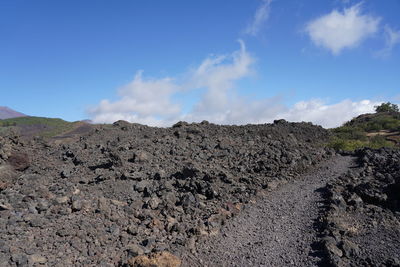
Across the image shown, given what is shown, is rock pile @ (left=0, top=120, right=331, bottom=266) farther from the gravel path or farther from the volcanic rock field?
the gravel path

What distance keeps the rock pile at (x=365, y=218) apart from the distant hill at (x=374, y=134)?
6.13m

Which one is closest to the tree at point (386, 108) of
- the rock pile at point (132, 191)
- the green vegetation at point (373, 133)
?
the green vegetation at point (373, 133)

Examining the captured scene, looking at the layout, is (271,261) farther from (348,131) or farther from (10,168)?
(348,131)

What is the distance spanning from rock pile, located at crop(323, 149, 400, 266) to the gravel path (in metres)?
0.44

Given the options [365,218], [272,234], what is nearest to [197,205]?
[272,234]

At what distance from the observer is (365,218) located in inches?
328

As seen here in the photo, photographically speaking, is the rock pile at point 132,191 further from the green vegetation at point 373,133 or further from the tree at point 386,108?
the tree at point 386,108

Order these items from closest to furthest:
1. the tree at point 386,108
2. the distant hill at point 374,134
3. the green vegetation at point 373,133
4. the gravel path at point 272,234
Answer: the gravel path at point 272,234
the distant hill at point 374,134
the green vegetation at point 373,133
the tree at point 386,108

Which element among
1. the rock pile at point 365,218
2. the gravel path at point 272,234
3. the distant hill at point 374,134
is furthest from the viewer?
the distant hill at point 374,134

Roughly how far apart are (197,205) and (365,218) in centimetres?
426

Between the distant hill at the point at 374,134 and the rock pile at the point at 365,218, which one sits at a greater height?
the distant hill at the point at 374,134

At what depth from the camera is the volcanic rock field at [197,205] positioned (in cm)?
686

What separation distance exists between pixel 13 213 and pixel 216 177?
5.78 meters

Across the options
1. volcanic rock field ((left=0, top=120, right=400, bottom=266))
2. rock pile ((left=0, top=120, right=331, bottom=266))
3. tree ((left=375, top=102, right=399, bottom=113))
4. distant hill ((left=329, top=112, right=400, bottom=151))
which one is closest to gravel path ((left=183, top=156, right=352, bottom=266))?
volcanic rock field ((left=0, top=120, right=400, bottom=266))
